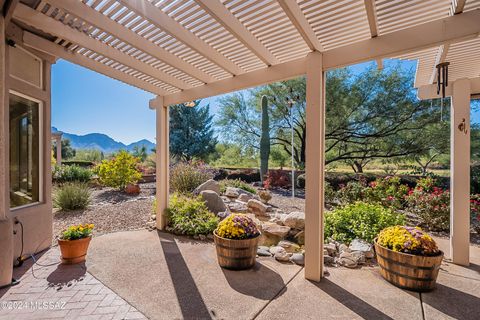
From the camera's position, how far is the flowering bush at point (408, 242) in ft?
8.03

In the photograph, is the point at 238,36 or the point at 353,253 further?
the point at 353,253

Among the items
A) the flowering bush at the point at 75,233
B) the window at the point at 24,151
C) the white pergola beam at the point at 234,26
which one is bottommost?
the flowering bush at the point at 75,233

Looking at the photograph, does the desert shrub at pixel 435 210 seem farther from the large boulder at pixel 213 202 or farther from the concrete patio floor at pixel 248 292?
the large boulder at pixel 213 202

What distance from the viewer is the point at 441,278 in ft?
8.97

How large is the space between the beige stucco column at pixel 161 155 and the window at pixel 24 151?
A: 6.03ft

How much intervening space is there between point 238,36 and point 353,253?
3.26m

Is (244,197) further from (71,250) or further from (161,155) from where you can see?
(71,250)

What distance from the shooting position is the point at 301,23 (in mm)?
2189

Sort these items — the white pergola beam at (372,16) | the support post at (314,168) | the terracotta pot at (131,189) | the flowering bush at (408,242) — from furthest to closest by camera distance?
1. the terracotta pot at (131,189)
2. the support post at (314,168)
3. the flowering bush at (408,242)
4. the white pergola beam at (372,16)

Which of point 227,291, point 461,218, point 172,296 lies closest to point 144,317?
point 172,296

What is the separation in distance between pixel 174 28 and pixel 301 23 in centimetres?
131

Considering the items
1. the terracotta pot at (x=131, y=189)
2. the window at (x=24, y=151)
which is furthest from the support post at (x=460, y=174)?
the terracotta pot at (x=131, y=189)

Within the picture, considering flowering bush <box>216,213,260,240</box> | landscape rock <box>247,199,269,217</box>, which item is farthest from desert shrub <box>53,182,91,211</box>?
flowering bush <box>216,213,260,240</box>

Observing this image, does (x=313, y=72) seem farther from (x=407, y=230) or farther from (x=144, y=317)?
(x=144, y=317)
